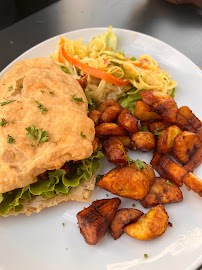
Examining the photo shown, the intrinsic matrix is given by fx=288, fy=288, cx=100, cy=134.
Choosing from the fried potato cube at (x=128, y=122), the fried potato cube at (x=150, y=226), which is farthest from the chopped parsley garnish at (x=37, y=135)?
the fried potato cube at (x=150, y=226)

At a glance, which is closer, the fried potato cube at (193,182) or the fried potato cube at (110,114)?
the fried potato cube at (193,182)

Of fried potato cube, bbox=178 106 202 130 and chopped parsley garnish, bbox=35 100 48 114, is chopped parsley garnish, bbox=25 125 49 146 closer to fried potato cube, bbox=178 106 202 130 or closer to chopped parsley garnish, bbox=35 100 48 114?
chopped parsley garnish, bbox=35 100 48 114

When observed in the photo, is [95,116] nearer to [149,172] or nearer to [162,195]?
[149,172]

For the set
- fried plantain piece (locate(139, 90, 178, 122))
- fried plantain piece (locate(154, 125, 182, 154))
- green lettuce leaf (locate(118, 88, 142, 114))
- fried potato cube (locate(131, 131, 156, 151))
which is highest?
fried plantain piece (locate(139, 90, 178, 122))

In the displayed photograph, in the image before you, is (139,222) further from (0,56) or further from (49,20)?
(49,20)

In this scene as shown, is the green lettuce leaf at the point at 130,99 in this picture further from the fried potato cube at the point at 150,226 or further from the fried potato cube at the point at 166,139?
the fried potato cube at the point at 150,226

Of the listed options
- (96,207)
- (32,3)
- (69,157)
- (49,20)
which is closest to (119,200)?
(96,207)

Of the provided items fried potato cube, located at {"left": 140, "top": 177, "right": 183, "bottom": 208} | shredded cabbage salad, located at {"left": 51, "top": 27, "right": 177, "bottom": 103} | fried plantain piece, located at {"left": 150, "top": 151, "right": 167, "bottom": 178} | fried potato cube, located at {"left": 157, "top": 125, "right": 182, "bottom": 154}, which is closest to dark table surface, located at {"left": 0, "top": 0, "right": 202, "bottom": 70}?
shredded cabbage salad, located at {"left": 51, "top": 27, "right": 177, "bottom": 103}
